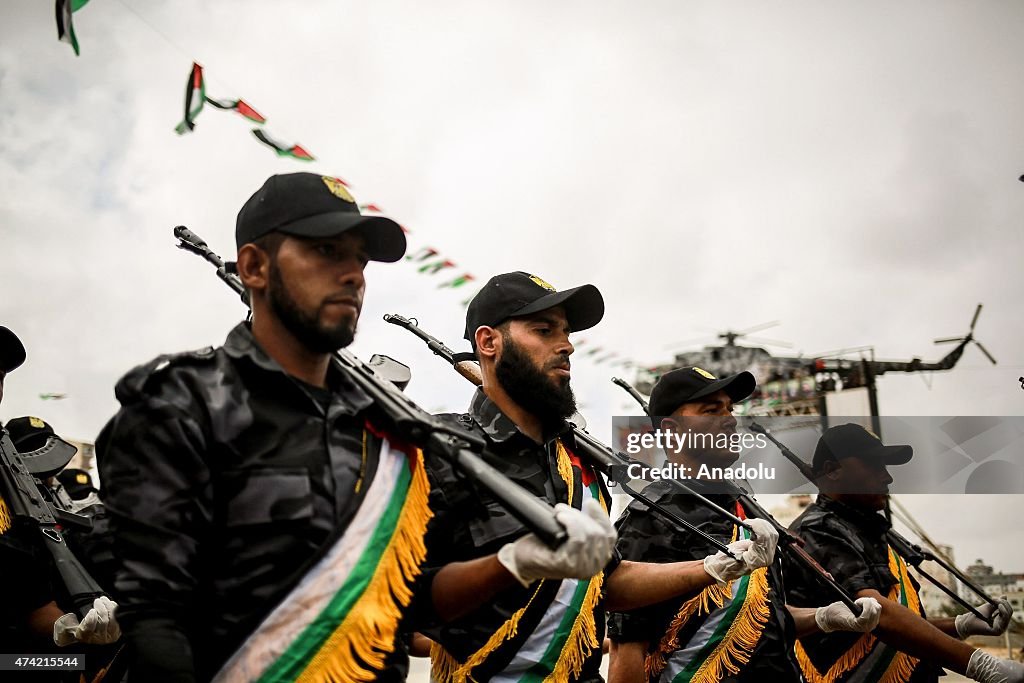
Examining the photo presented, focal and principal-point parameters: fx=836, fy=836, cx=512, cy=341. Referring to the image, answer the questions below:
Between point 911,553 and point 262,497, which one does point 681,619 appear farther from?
point 262,497

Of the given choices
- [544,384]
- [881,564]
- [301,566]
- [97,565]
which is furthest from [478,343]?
[881,564]

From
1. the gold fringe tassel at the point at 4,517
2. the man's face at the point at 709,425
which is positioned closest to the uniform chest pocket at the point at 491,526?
the man's face at the point at 709,425

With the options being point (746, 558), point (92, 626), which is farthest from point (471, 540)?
point (92, 626)

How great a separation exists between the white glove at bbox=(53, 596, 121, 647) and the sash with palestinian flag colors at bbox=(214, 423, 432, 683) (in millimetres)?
1624

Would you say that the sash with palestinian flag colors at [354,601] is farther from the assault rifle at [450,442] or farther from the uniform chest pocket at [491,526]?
the uniform chest pocket at [491,526]

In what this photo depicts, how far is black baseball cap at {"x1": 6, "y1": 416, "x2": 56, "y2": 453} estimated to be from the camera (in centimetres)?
498

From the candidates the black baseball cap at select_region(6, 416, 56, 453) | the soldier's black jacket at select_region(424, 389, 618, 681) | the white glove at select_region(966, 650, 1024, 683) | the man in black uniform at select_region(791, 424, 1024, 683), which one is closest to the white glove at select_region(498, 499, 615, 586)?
the soldier's black jacket at select_region(424, 389, 618, 681)

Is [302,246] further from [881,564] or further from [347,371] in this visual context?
[881,564]

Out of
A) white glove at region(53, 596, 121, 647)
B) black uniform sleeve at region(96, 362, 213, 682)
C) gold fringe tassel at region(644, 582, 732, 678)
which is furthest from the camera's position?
gold fringe tassel at region(644, 582, 732, 678)

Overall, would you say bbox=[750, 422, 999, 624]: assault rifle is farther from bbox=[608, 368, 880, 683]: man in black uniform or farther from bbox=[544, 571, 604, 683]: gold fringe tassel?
bbox=[544, 571, 604, 683]: gold fringe tassel

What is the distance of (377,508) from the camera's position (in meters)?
2.25

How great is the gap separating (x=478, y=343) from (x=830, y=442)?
11.0 ft

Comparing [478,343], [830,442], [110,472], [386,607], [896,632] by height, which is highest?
[830,442]

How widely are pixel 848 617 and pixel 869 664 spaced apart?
29.5 inches
